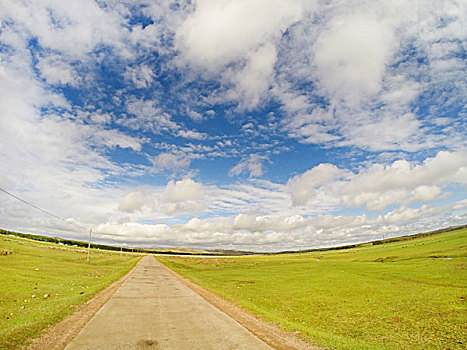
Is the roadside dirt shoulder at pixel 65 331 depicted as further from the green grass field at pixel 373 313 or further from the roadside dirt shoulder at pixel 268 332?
the green grass field at pixel 373 313

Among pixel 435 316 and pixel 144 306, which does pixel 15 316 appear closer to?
pixel 144 306

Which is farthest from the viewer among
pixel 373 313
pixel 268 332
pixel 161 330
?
pixel 373 313

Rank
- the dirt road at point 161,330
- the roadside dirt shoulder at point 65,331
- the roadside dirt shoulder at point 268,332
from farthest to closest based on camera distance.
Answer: the roadside dirt shoulder at point 268,332, the dirt road at point 161,330, the roadside dirt shoulder at point 65,331

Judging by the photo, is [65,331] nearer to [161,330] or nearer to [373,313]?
[161,330]

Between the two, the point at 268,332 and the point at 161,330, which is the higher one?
the point at 161,330

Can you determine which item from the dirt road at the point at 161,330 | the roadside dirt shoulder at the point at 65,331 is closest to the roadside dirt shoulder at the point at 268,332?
the dirt road at the point at 161,330

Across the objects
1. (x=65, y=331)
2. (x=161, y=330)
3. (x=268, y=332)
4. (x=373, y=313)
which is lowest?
(x=373, y=313)

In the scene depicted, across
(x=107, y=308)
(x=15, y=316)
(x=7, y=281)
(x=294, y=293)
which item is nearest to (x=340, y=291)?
(x=294, y=293)

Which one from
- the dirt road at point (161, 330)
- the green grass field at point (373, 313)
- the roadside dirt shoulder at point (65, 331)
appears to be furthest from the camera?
the green grass field at point (373, 313)

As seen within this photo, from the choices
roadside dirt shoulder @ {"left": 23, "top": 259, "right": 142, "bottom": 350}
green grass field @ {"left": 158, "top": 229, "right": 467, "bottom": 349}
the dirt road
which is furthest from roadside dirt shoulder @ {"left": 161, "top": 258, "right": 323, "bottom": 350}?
roadside dirt shoulder @ {"left": 23, "top": 259, "right": 142, "bottom": 350}

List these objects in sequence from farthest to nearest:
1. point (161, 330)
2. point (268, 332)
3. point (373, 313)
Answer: point (373, 313) < point (268, 332) < point (161, 330)

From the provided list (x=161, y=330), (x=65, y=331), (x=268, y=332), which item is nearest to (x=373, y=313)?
(x=268, y=332)

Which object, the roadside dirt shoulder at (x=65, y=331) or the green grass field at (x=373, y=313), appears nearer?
the roadside dirt shoulder at (x=65, y=331)

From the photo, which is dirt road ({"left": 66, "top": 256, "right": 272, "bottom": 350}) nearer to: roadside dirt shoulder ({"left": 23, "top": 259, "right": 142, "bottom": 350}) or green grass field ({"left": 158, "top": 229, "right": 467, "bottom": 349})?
roadside dirt shoulder ({"left": 23, "top": 259, "right": 142, "bottom": 350})
